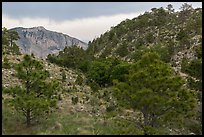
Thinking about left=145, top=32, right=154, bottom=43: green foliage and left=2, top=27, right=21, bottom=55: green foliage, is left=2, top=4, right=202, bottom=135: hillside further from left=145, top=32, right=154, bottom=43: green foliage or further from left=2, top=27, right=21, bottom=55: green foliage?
left=145, top=32, right=154, bottom=43: green foliage

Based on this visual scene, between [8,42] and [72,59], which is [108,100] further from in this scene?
[8,42]

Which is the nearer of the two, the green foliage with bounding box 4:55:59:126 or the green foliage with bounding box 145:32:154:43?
the green foliage with bounding box 4:55:59:126

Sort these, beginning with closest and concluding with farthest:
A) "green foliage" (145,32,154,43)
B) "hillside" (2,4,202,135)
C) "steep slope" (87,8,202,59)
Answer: "hillside" (2,4,202,135), "steep slope" (87,8,202,59), "green foliage" (145,32,154,43)

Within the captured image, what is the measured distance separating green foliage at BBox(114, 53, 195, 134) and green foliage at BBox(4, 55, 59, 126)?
15.0 ft

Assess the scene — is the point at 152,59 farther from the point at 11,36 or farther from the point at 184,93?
the point at 11,36

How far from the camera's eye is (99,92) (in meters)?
30.4

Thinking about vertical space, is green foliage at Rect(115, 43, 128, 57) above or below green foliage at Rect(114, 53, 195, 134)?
above

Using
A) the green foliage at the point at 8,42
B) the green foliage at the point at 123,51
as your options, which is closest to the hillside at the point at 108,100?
the green foliage at the point at 8,42

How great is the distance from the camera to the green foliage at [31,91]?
1980 cm

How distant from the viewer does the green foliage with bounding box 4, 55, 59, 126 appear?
19.8 meters

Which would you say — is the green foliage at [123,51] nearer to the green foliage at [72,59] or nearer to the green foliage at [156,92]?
the green foliage at [72,59]

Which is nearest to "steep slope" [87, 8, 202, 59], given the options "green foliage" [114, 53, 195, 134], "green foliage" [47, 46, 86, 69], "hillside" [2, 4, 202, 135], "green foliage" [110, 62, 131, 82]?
"green foliage" [47, 46, 86, 69]

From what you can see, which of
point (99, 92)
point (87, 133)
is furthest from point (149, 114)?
point (99, 92)

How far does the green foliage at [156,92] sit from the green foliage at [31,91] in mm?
4581
